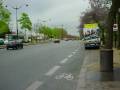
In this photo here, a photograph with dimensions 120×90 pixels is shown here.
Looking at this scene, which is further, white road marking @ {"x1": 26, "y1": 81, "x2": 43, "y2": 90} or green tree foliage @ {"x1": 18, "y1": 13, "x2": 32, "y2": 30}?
green tree foliage @ {"x1": 18, "y1": 13, "x2": 32, "y2": 30}

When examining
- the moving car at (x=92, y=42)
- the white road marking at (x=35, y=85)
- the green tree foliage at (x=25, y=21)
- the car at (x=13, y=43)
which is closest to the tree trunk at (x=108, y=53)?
the white road marking at (x=35, y=85)

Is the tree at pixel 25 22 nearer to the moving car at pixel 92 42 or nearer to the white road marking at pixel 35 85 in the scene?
the moving car at pixel 92 42

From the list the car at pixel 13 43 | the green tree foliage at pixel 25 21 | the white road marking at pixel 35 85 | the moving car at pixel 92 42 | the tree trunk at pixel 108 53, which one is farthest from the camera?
the green tree foliage at pixel 25 21

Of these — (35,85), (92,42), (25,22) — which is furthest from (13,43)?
(25,22)

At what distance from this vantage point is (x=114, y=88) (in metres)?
12.2

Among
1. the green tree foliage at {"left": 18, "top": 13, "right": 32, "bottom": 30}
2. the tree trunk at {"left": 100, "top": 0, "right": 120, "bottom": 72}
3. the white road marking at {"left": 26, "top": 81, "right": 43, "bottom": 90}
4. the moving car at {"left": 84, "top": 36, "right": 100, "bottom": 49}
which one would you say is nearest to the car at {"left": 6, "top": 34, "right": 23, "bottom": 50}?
the moving car at {"left": 84, "top": 36, "right": 100, "bottom": 49}

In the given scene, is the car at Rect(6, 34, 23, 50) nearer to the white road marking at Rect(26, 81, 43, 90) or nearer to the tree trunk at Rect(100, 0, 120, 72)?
the tree trunk at Rect(100, 0, 120, 72)

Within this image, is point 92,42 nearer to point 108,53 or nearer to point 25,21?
point 108,53

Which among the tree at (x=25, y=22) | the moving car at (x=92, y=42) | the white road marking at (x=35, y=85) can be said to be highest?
the tree at (x=25, y=22)

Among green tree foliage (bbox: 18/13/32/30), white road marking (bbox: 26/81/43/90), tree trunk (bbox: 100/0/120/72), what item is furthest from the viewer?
green tree foliage (bbox: 18/13/32/30)

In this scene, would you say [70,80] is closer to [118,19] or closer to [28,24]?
[118,19]

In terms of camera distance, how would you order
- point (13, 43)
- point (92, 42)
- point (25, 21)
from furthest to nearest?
point (25, 21), point (13, 43), point (92, 42)

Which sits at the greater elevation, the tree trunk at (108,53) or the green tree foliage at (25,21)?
the green tree foliage at (25,21)

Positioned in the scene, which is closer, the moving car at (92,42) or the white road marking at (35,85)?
the white road marking at (35,85)
